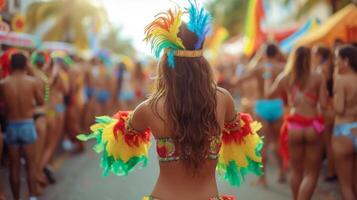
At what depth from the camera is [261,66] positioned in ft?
24.7

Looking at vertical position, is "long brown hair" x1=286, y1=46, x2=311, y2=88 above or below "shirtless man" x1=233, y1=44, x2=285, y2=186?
above

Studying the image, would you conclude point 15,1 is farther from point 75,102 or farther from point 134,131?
point 134,131

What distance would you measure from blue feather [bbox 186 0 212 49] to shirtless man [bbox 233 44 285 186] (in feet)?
14.3

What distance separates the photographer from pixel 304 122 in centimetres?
573

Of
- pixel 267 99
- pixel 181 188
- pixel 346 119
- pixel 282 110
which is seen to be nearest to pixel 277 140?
pixel 282 110

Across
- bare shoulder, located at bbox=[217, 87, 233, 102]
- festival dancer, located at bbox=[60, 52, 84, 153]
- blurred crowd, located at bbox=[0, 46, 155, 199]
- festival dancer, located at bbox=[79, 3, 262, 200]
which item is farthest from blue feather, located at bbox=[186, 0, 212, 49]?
festival dancer, located at bbox=[60, 52, 84, 153]

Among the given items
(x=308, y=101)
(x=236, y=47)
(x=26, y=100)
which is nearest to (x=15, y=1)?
(x=26, y=100)

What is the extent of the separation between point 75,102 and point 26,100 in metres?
4.48

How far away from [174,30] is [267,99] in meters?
4.72

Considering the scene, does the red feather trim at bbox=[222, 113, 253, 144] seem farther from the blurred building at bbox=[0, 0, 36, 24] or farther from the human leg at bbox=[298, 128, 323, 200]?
the blurred building at bbox=[0, 0, 36, 24]

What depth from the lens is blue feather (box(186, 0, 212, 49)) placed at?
2979mm

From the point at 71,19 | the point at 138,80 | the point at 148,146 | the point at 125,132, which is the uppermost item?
the point at 71,19

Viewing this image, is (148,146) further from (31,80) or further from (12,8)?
(12,8)

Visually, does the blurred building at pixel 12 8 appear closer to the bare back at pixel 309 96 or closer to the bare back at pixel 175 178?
the bare back at pixel 309 96
